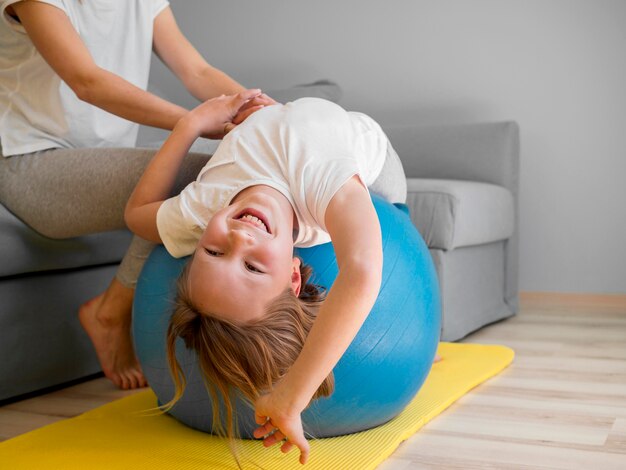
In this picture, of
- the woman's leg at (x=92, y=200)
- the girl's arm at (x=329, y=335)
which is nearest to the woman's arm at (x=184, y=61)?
the woman's leg at (x=92, y=200)

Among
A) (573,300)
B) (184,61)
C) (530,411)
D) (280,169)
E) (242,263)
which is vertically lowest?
(573,300)

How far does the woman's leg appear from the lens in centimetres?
185

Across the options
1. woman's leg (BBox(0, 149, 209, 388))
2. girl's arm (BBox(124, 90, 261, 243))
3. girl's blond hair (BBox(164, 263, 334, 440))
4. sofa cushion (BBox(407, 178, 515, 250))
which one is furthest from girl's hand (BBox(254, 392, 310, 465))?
sofa cushion (BBox(407, 178, 515, 250))

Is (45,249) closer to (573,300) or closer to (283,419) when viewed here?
(283,419)

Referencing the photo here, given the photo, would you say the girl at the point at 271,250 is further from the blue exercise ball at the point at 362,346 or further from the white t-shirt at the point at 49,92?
the white t-shirt at the point at 49,92

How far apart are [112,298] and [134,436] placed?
0.44 meters

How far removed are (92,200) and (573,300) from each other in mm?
2073

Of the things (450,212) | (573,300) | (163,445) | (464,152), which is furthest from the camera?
(573,300)

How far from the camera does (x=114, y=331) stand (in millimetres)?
2035

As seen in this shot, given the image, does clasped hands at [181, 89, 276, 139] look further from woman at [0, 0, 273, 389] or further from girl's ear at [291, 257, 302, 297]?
girl's ear at [291, 257, 302, 297]

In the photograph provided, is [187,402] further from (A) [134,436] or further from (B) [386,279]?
(B) [386,279]

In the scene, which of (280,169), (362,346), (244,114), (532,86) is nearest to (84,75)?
(244,114)

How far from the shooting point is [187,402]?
5.14ft

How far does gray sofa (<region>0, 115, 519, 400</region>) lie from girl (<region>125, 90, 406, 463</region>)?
0.53 meters
